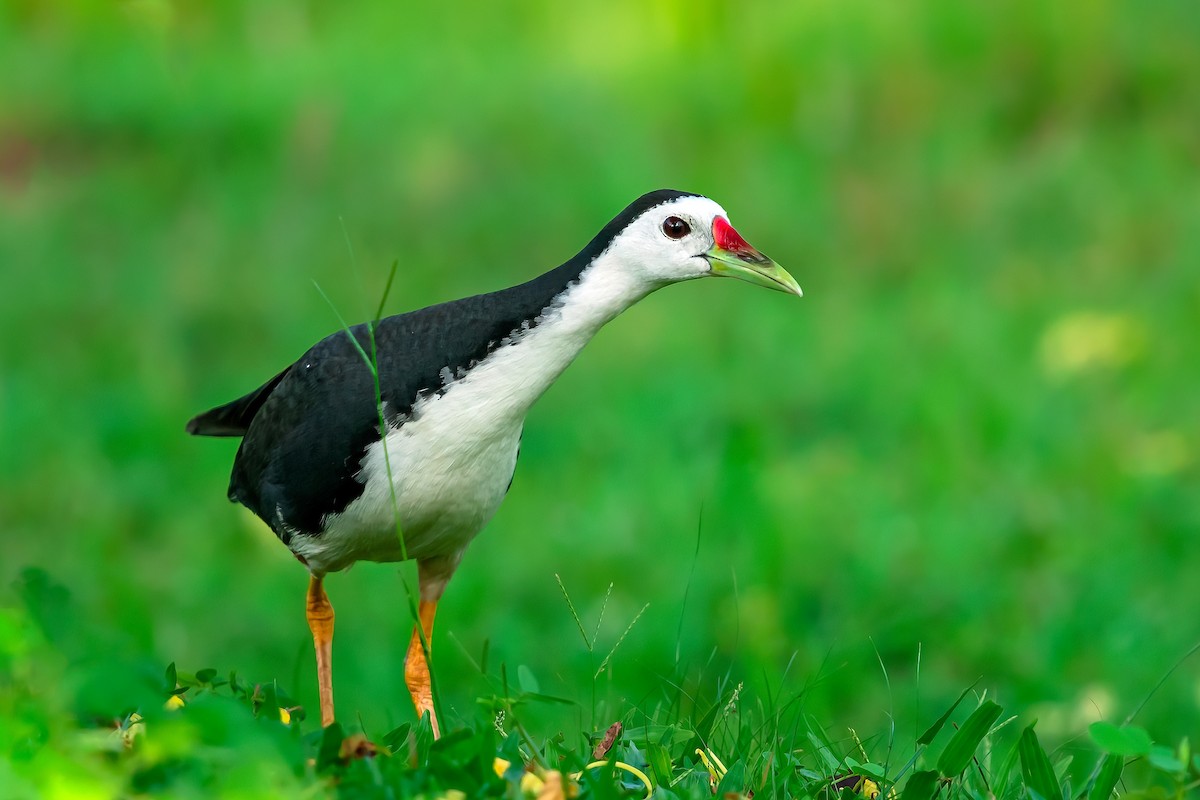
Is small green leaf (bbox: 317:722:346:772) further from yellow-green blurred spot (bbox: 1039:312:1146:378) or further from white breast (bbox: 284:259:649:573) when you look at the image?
yellow-green blurred spot (bbox: 1039:312:1146:378)

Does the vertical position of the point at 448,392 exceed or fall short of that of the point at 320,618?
it exceeds it

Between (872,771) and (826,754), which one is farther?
(826,754)

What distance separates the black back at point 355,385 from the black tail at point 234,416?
197 mm

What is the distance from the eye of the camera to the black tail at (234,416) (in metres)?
3.86

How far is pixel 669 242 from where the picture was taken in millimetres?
3111

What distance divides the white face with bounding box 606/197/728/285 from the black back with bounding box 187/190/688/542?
2 cm

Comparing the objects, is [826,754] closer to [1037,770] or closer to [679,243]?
[1037,770]

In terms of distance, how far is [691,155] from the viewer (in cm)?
942

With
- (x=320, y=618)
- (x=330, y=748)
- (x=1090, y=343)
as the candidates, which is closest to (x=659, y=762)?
(x=330, y=748)

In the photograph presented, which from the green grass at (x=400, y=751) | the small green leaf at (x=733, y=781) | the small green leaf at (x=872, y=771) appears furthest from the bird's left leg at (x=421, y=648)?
the small green leaf at (x=872, y=771)

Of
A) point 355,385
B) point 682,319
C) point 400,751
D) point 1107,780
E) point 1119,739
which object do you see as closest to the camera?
point 1119,739

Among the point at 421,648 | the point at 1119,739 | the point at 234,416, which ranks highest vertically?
the point at 234,416

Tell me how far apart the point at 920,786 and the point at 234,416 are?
207 cm

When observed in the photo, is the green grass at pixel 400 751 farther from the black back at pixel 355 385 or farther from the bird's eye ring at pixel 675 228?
the bird's eye ring at pixel 675 228
